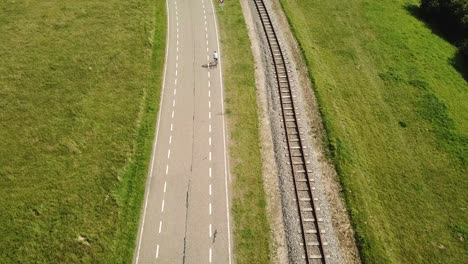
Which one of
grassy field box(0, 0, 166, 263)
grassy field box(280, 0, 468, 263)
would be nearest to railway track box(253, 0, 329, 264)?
grassy field box(280, 0, 468, 263)

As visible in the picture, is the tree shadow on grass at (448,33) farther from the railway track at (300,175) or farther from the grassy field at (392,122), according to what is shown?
the railway track at (300,175)

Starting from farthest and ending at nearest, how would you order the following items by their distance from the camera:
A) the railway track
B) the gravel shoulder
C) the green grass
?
the green grass, the gravel shoulder, the railway track

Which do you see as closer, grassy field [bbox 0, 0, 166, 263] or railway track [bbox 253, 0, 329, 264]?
railway track [bbox 253, 0, 329, 264]

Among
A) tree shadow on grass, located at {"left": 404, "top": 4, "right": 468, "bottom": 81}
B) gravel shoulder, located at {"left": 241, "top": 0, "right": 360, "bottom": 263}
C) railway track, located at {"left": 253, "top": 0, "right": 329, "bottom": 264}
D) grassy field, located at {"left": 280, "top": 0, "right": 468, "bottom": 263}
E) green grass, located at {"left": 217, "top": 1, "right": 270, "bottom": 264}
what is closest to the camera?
railway track, located at {"left": 253, "top": 0, "right": 329, "bottom": 264}

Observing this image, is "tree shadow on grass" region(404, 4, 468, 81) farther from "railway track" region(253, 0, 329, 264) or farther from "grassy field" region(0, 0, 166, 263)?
"grassy field" region(0, 0, 166, 263)

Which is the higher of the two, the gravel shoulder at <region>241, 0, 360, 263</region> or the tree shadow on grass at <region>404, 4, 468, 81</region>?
the tree shadow on grass at <region>404, 4, 468, 81</region>

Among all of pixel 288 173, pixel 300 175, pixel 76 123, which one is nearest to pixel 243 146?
pixel 288 173
